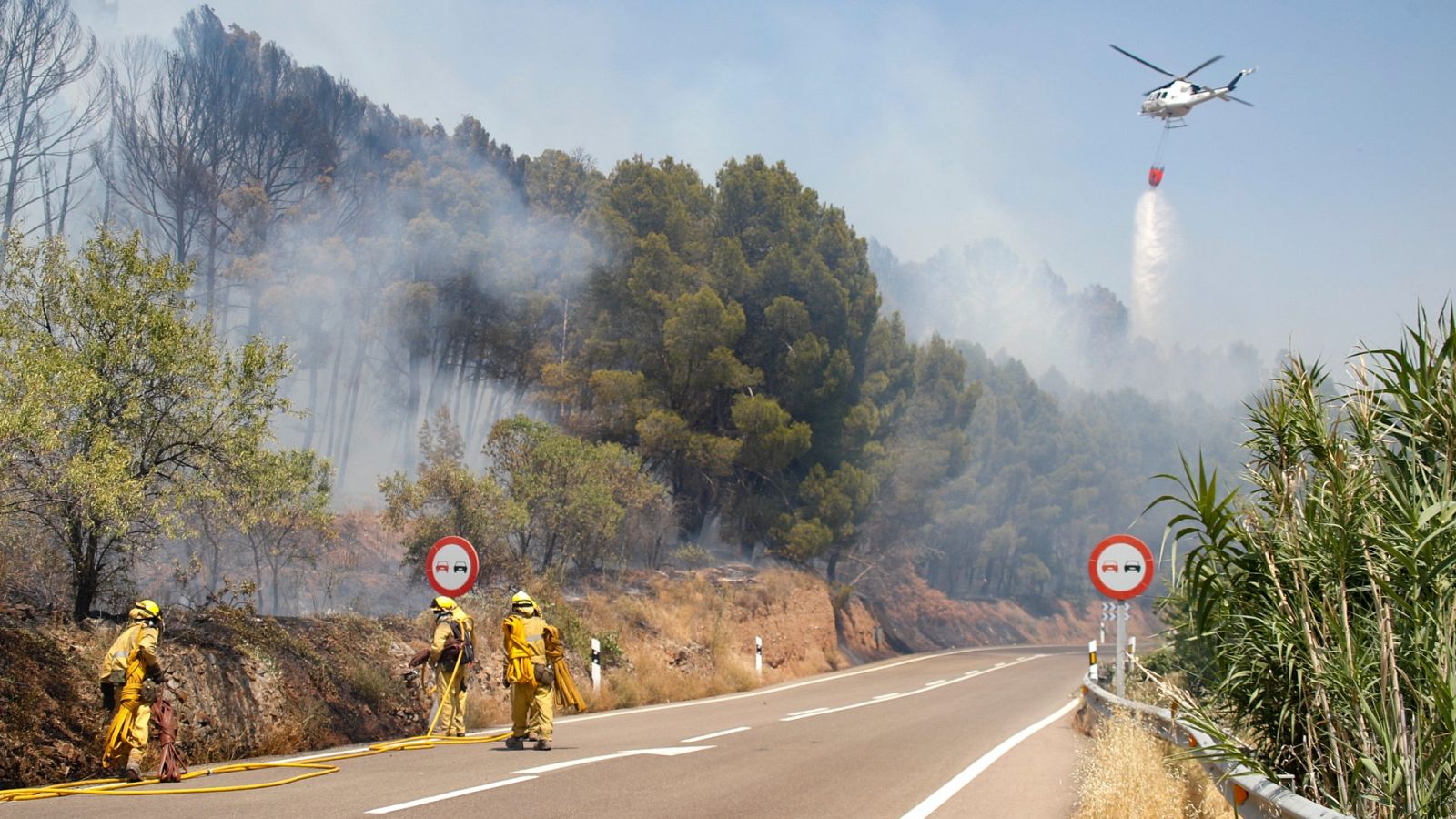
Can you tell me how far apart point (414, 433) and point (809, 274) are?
66.1ft

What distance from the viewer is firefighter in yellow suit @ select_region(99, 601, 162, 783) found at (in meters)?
9.49

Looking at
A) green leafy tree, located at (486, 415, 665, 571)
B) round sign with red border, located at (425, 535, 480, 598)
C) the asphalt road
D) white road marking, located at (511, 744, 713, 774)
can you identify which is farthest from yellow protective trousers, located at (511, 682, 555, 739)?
green leafy tree, located at (486, 415, 665, 571)

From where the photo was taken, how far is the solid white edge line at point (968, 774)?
8988 mm

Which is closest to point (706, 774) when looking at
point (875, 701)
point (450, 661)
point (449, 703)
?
point (450, 661)

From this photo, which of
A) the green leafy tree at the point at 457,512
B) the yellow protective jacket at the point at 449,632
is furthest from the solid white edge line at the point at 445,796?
the green leafy tree at the point at 457,512

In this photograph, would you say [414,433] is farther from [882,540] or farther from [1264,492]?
[1264,492]

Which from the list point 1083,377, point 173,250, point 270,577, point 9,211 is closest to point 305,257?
point 173,250

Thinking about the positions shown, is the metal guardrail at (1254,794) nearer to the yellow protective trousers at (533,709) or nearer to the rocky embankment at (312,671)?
the yellow protective trousers at (533,709)

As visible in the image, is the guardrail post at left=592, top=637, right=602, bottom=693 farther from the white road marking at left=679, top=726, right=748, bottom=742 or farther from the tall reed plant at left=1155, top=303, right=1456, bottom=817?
the tall reed plant at left=1155, top=303, right=1456, bottom=817

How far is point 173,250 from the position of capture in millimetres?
40625

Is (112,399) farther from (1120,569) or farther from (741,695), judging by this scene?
(741,695)

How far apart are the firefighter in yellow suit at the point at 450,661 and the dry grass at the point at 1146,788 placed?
24.0 feet

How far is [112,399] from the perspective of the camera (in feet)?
41.4

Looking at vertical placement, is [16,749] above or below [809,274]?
below
